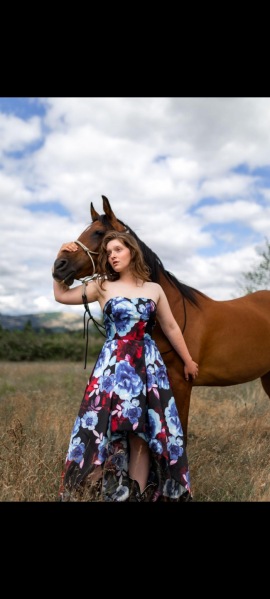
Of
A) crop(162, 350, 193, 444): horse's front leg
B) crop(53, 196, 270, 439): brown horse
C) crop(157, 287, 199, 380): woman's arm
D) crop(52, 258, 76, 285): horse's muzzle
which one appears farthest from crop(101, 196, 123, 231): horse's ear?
crop(162, 350, 193, 444): horse's front leg

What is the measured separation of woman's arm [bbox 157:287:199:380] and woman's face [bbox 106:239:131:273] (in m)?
0.34

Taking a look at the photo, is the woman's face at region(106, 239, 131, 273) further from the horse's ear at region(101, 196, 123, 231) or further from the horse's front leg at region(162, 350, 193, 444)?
the horse's front leg at region(162, 350, 193, 444)

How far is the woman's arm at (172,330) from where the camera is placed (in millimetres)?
3320

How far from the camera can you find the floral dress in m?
2.93

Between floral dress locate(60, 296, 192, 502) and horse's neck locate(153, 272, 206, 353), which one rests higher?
horse's neck locate(153, 272, 206, 353)

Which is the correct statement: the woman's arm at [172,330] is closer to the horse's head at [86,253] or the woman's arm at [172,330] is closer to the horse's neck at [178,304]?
the horse's neck at [178,304]

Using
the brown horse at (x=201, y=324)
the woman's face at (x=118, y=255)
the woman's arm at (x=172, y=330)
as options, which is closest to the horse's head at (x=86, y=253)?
the brown horse at (x=201, y=324)

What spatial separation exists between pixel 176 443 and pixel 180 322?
3.49 feet

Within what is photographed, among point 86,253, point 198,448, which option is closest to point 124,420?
point 86,253

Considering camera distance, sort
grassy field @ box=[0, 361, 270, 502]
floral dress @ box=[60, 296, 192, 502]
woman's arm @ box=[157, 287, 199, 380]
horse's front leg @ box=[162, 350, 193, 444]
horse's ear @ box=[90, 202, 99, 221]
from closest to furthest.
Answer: floral dress @ box=[60, 296, 192, 502] < woman's arm @ box=[157, 287, 199, 380] < grassy field @ box=[0, 361, 270, 502] < horse's front leg @ box=[162, 350, 193, 444] < horse's ear @ box=[90, 202, 99, 221]

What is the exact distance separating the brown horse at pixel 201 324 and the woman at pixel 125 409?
0.80ft
